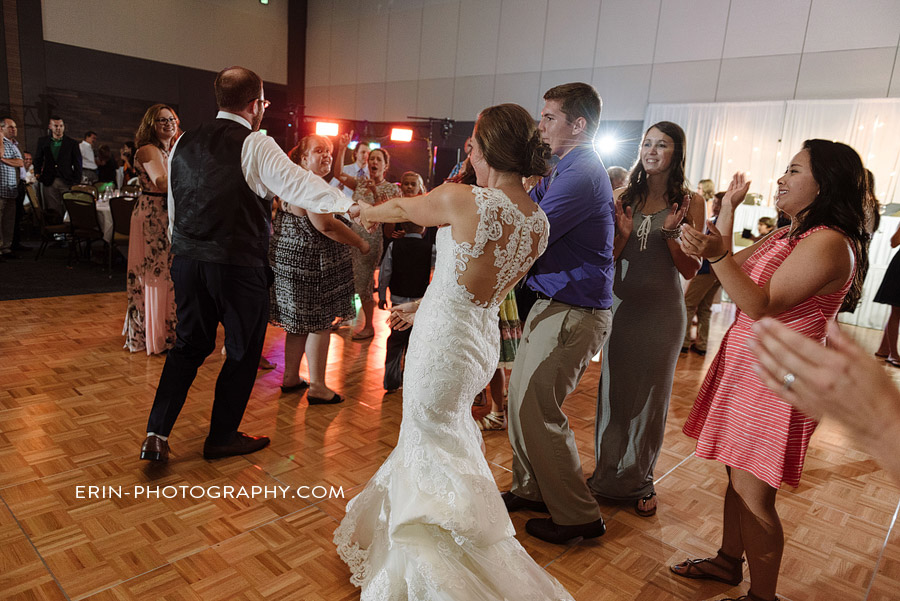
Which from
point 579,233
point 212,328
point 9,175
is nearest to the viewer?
point 579,233

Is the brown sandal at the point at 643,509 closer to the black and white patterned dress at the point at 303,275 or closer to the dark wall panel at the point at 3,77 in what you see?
the black and white patterned dress at the point at 303,275

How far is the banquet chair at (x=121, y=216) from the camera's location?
233 inches

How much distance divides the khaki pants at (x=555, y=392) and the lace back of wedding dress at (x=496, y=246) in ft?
1.43

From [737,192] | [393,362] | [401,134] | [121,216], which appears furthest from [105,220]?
[737,192]

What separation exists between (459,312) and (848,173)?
3.98ft

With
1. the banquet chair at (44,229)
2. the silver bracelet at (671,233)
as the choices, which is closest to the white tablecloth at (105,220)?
the banquet chair at (44,229)

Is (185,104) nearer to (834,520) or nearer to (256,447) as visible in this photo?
(256,447)

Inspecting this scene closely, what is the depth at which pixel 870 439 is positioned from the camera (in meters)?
0.74

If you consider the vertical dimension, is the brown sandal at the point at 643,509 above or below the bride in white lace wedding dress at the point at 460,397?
below

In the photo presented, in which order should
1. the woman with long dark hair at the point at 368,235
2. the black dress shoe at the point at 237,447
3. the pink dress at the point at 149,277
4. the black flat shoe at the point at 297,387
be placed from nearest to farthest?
1. the black dress shoe at the point at 237,447
2. the black flat shoe at the point at 297,387
3. the pink dress at the point at 149,277
4. the woman with long dark hair at the point at 368,235

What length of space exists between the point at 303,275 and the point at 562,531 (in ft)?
6.47

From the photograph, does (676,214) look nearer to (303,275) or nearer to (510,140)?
(510,140)

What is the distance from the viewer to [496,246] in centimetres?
175

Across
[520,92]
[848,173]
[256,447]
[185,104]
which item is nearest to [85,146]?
[185,104]
